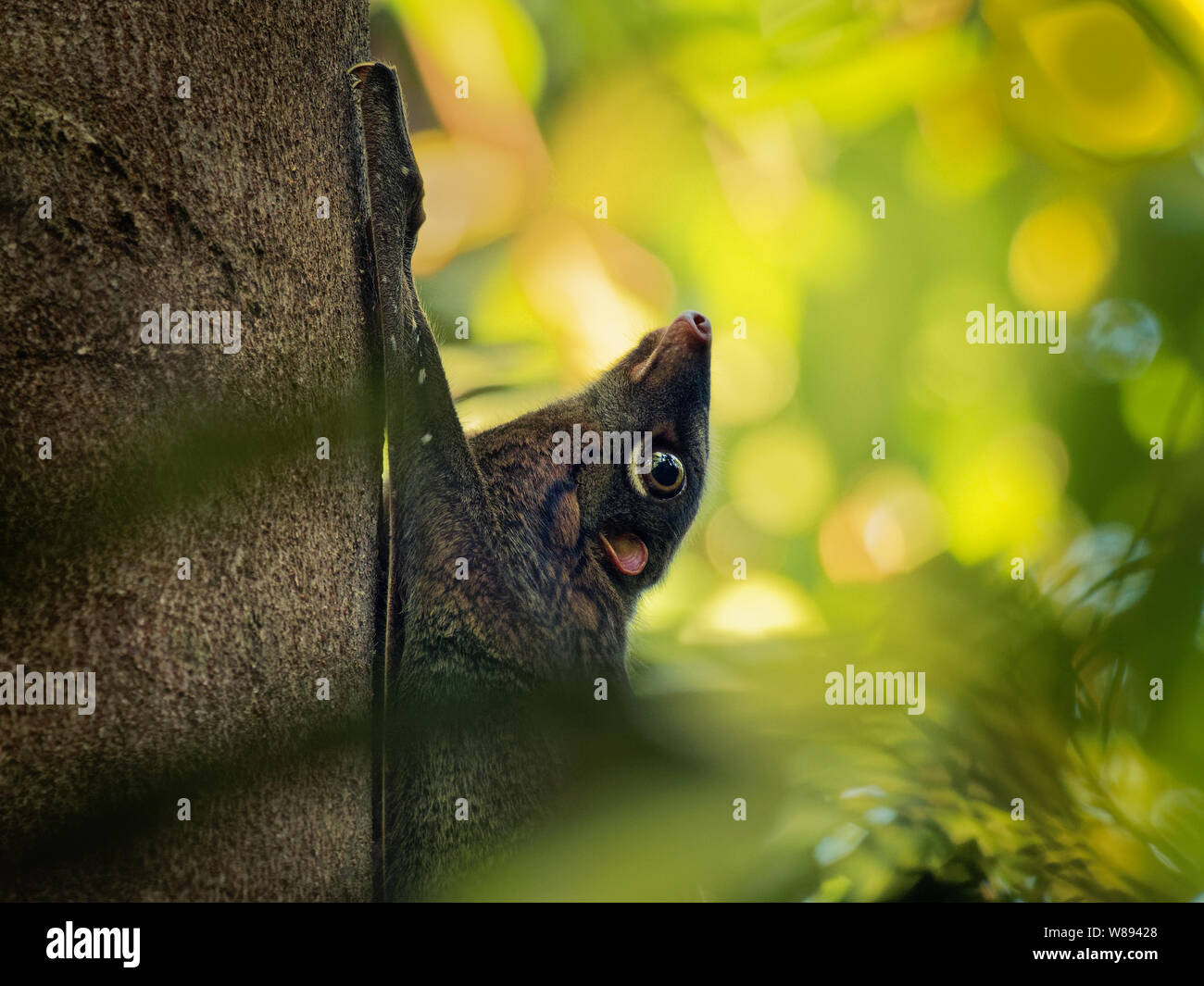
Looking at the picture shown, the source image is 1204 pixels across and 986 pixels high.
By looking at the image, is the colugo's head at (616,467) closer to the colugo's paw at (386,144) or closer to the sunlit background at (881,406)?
the sunlit background at (881,406)

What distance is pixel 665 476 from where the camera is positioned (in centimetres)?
413

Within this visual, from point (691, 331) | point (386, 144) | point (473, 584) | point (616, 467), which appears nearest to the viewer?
point (386, 144)

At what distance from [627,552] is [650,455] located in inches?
16.6

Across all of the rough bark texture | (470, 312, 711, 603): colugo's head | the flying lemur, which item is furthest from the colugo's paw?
(470, 312, 711, 603): colugo's head

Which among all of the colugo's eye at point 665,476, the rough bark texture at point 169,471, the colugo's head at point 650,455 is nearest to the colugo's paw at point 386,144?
the rough bark texture at point 169,471

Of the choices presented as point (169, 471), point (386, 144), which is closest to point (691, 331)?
point (386, 144)

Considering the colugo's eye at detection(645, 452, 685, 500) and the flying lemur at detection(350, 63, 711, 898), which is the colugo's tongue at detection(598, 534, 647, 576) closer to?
the flying lemur at detection(350, 63, 711, 898)

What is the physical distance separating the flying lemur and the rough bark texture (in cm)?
46

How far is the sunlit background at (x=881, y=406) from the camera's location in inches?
91.4

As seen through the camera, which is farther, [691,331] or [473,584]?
[691,331]

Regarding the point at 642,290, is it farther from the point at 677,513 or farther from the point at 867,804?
the point at 867,804

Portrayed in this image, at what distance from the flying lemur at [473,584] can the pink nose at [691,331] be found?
514 millimetres

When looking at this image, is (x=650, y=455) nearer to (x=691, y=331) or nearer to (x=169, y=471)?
(x=691, y=331)

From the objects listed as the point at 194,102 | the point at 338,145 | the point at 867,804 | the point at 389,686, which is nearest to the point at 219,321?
the point at 194,102
